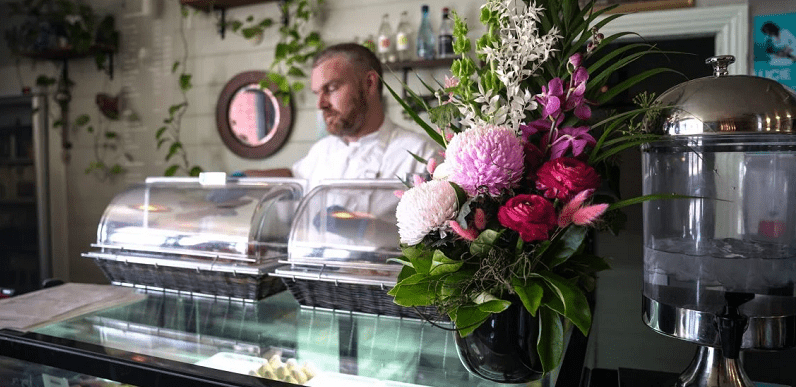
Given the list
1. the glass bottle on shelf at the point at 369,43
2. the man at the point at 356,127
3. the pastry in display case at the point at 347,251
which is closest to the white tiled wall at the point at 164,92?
the glass bottle on shelf at the point at 369,43

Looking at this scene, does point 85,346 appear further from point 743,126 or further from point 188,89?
point 188,89

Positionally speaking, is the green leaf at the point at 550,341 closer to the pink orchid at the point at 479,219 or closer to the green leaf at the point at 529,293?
the green leaf at the point at 529,293

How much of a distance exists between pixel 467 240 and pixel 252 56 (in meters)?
3.39

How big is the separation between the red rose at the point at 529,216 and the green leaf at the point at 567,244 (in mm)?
43

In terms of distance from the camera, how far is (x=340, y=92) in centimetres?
225

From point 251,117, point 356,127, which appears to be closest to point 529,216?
point 356,127

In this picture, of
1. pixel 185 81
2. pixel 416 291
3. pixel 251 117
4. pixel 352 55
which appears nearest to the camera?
pixel 416 291

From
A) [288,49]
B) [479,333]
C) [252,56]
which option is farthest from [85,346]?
[252,56]

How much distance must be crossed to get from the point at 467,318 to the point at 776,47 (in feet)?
9.27

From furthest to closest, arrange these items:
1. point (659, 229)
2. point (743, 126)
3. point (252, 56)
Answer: point (252, 56)
point (659, 229)
point (743, 126)

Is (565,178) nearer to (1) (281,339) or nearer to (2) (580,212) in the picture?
(2) (580,212)

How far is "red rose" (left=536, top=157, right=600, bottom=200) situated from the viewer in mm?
751

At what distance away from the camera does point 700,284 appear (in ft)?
2.83

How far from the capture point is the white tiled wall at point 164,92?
347 centimetres
